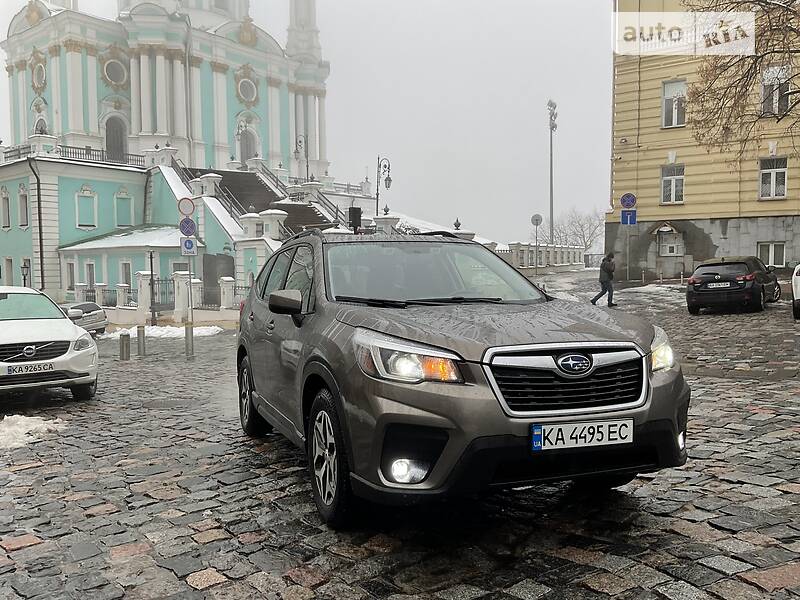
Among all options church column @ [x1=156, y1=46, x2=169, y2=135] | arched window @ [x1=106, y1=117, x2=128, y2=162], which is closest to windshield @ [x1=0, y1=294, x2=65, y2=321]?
church column @ [x1=156, y1=46, x2=169, y2=135]

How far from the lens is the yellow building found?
27.8m

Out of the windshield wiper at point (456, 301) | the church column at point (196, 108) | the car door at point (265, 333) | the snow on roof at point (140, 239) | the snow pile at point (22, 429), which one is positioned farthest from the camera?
the church column at point (196, 108)

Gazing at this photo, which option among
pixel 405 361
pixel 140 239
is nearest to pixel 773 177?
pixel 140 239

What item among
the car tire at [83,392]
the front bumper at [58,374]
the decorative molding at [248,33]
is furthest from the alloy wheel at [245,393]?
the decorative molding at [248,33]

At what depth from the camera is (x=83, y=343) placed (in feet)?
30.8

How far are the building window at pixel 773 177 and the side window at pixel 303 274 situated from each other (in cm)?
2689

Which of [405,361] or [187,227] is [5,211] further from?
[405,361]

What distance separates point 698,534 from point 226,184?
38430mm

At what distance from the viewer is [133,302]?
28.6 m

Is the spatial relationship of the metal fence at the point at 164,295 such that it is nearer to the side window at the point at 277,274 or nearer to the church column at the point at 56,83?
the side window at the point at 277,274

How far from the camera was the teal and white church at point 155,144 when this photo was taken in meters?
33.8

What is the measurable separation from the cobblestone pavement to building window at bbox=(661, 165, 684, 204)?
25.0 m

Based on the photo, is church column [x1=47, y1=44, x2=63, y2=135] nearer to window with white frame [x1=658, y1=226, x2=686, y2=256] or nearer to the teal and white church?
the teal and white church

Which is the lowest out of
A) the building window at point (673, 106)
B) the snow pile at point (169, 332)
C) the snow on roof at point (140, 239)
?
the snow pile at point (169, 332)
